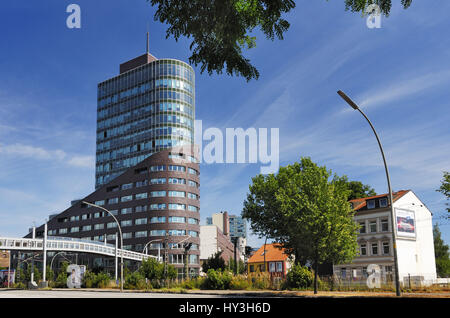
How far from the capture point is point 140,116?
390 ft

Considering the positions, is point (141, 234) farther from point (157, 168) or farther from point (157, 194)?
point (157, 168)

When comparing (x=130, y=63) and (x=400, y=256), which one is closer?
(x=400, y=256)

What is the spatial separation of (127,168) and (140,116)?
568 inches

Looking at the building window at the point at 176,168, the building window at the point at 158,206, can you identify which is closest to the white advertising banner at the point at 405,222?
the building window at the point at 158,206

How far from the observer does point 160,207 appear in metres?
99.7

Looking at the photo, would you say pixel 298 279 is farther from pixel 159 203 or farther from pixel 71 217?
pixel 71 217

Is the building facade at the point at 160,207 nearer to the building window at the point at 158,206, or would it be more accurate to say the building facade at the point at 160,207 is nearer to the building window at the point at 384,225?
the building window at the point at 158,206

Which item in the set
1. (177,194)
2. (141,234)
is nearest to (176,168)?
(177,194)

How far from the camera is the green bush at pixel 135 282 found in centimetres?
4766

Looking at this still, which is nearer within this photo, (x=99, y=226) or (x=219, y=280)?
(x=219, y=280)

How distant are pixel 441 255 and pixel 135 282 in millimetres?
59931

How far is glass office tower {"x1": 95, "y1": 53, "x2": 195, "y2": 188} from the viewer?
114 metres
